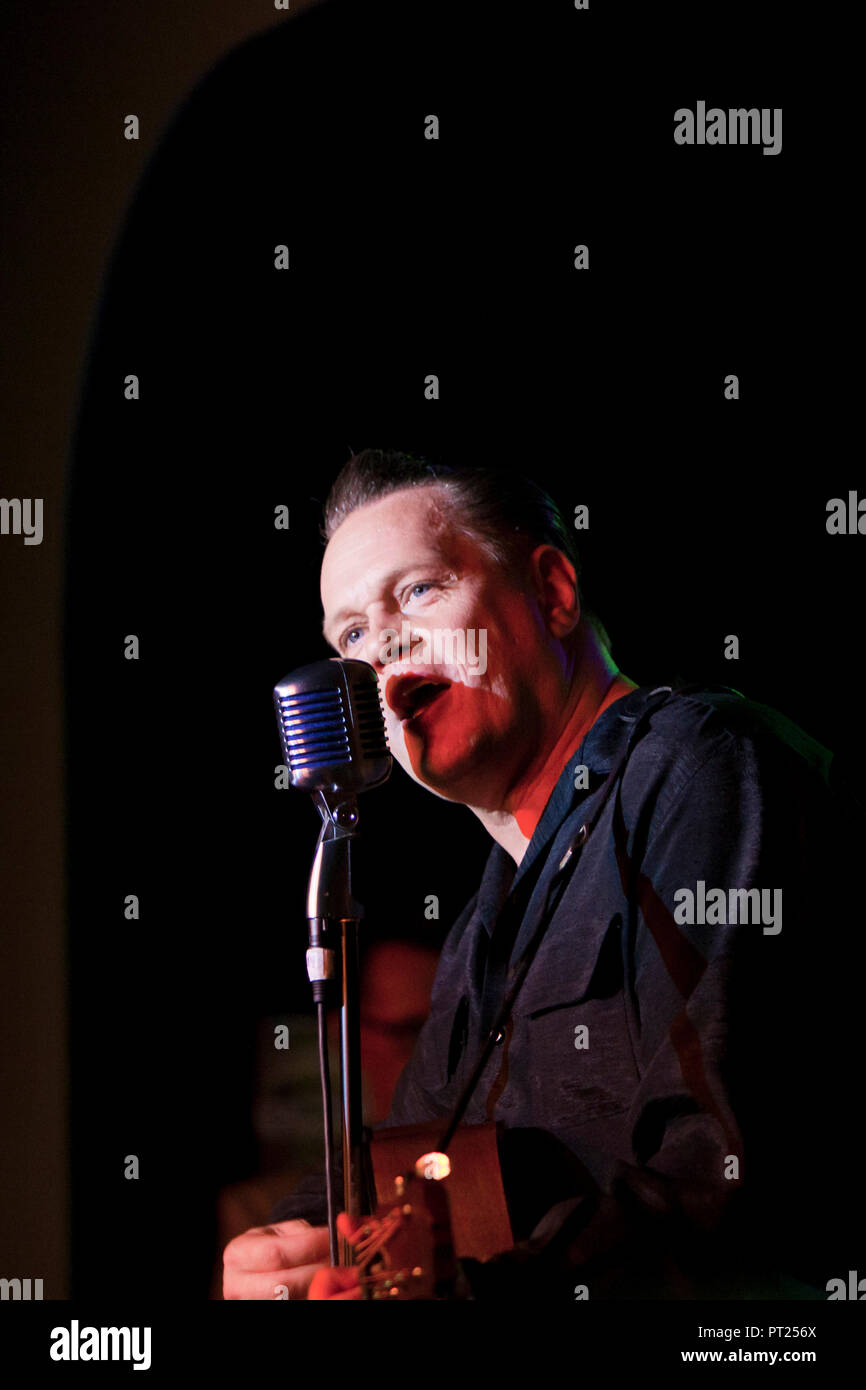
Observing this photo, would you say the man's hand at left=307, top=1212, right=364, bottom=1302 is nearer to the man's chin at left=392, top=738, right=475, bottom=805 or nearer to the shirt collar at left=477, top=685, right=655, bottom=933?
the shirt collar at left=477, top=685, right=655, bottom=933

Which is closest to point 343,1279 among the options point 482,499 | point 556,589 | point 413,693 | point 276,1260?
point 276,1260

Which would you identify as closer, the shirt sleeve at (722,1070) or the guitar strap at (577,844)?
the shirt sleeve at (722,1070)

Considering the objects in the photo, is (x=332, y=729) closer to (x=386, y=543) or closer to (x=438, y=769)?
(x=438, y=769)

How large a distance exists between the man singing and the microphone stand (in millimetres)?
55

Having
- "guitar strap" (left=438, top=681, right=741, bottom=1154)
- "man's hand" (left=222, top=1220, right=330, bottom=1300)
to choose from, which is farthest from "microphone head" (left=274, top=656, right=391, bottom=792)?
"man's hand" (left=222, top=1220, right=330, bottom=1300)

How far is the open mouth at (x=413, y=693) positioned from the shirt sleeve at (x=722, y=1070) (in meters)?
0.48

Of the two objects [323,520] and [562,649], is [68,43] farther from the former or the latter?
[562,649]

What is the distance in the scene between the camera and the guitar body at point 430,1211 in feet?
5.43

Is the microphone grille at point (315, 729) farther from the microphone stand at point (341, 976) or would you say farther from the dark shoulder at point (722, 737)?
the dark shoulder at point (722, 737)

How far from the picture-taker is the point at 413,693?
7.36 feet

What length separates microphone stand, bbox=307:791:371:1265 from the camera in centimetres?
164

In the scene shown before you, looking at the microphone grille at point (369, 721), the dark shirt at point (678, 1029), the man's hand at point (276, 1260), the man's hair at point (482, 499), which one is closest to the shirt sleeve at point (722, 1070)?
the dark shirt at point (678, 1029)
